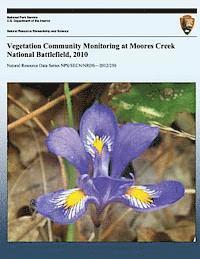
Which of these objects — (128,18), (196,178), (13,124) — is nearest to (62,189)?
(13,124)

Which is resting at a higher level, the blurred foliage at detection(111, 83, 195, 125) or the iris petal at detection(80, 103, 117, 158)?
the blurred foliage at detection(111, 83, 195, 125)

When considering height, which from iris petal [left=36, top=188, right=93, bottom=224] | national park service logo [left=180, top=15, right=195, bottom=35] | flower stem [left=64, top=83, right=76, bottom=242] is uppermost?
national park service logo [left=180, top=15, right=195, bottom=35]

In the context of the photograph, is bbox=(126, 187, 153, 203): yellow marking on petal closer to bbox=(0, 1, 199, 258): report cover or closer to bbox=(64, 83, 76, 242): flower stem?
bbox=(0, 1, 199, 258): report cover

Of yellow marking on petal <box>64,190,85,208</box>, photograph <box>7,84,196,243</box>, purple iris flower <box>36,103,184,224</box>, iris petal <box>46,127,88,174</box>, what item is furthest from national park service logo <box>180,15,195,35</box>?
yellow marking on petal <box>64,190,85,208</box>

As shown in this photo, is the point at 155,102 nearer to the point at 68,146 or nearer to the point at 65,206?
the point at 68,146

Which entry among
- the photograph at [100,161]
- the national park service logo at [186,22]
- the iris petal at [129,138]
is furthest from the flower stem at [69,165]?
the national park service logo at [186,22]

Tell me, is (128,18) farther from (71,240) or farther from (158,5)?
(71,240)

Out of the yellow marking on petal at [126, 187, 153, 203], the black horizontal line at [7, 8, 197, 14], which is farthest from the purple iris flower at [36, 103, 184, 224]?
the black horizontal line at [7, 8, 197, 14]
